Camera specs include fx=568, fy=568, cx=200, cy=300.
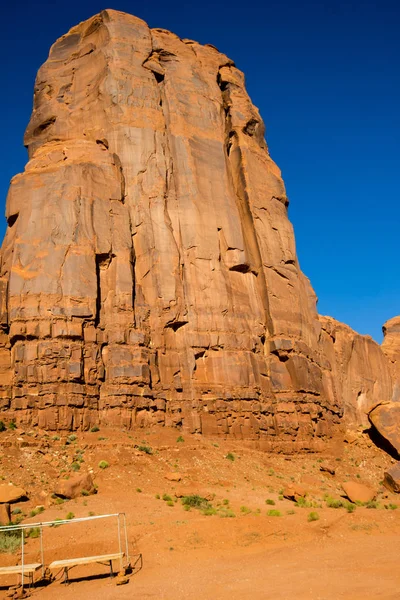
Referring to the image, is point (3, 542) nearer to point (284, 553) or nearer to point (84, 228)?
point (284, 553)

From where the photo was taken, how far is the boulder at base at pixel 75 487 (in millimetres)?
23172

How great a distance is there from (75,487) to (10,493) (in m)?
2.60

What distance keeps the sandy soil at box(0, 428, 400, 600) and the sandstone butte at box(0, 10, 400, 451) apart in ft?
13.0

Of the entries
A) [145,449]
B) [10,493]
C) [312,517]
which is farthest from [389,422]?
[10,493]

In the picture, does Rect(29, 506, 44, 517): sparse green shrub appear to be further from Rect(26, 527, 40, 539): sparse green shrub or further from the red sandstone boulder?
the red sandstone boulder

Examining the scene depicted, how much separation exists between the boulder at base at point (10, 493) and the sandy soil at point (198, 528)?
453 millimetres

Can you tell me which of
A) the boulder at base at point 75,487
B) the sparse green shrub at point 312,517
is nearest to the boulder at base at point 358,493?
the sparse green shrub at point 312,517

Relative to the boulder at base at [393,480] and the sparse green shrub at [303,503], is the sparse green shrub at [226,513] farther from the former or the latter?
the boulder at base at [393,480]

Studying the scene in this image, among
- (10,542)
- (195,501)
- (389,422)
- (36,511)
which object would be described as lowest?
(10,542)

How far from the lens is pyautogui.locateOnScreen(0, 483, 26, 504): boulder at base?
2195 centimetres

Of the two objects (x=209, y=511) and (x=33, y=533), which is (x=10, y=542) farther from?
(x=209, y=511)

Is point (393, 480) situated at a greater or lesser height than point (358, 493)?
greater

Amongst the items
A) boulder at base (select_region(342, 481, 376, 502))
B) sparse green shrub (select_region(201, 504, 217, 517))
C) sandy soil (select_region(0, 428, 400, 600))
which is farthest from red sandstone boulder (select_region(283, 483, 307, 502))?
sparse green shrub (select_region(201, 504, 217, 517))

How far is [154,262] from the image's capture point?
40531 mm
